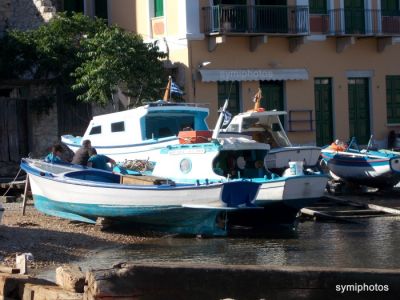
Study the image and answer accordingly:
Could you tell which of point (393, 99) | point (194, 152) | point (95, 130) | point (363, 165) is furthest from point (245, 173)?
point (393, 99)

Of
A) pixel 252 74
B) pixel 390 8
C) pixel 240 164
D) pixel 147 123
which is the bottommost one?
pixel 240 164

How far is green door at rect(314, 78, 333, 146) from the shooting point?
32.2 metres

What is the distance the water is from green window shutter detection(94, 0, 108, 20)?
14421mm

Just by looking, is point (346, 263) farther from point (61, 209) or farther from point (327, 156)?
point (327, 156)

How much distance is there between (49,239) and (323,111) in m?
16.3

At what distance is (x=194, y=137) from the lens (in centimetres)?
2103

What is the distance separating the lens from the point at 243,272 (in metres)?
10.2

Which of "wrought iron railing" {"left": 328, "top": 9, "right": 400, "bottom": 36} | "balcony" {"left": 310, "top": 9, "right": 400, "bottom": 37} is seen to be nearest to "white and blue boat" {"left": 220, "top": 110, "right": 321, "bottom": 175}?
"balcony" {"left": 310, "top": 9, "right": 400, "bottom": 37}

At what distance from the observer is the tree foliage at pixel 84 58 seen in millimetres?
27469

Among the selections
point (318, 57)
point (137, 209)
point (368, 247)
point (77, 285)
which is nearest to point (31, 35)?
point (318, 57)

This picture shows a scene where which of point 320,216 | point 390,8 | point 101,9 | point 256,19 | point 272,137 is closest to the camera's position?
point 320,216

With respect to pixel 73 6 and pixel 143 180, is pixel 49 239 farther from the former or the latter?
pixel 73 6

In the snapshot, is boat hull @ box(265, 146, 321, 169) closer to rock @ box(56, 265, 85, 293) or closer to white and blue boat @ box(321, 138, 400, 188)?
white and blue boat @ box(321, 138, 400, 188)

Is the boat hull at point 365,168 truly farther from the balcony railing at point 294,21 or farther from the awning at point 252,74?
the balcony railing at point 294,21
